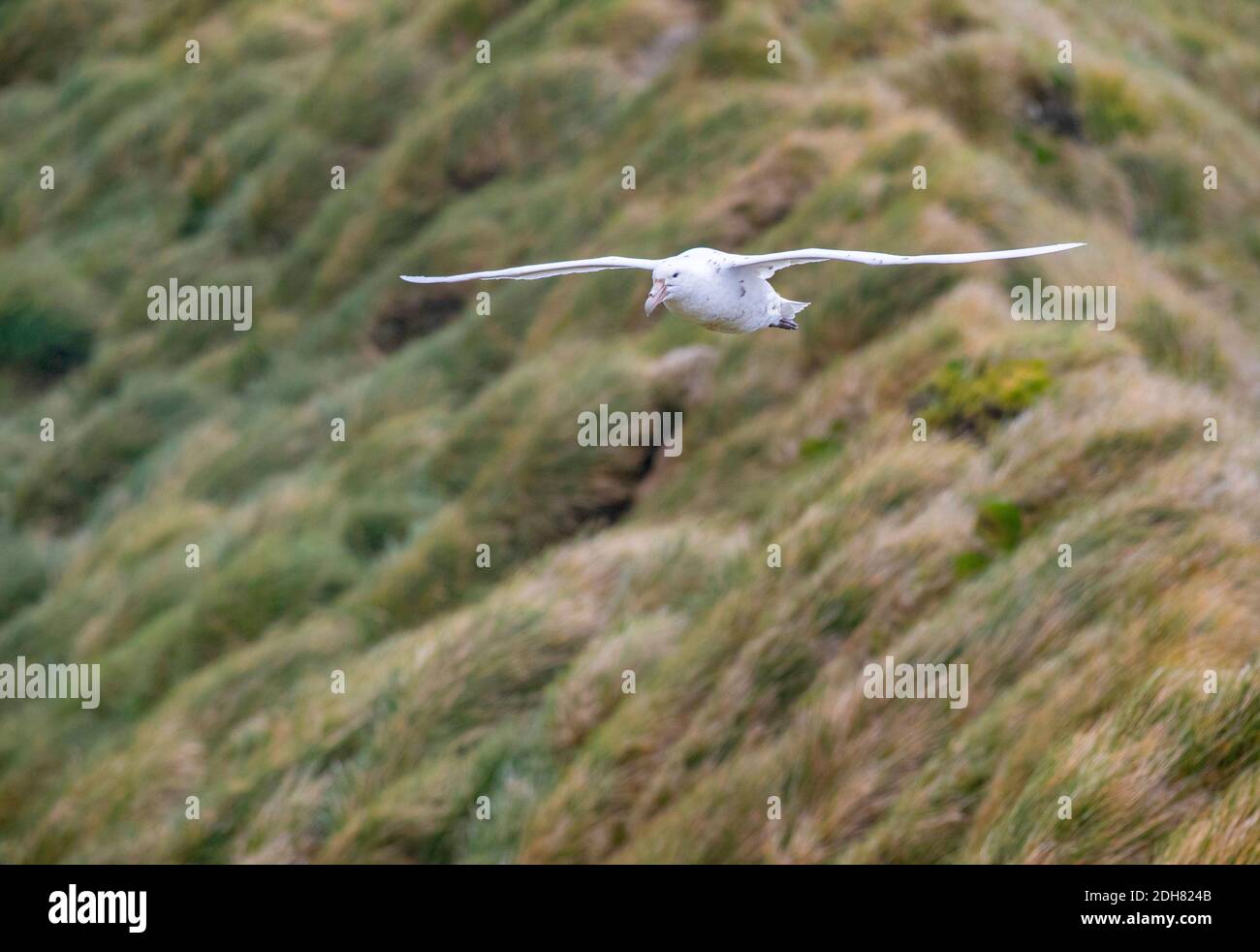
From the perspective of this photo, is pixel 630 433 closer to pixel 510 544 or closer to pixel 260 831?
pixel 510 544

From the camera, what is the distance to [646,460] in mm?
10539

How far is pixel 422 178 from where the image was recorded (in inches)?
598

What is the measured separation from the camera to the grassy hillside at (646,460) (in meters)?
6.75

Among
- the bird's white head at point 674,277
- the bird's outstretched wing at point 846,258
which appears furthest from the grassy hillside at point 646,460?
the bird's white head at point 674,277

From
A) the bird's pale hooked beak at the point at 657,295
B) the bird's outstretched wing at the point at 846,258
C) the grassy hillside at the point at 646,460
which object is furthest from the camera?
the grassy hillside at the point at 646,460

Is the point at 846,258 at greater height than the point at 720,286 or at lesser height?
greater

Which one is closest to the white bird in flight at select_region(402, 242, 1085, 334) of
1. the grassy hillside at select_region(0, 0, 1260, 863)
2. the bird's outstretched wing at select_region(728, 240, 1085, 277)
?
the bird's outstretched wing at select_region(728, 240, 1085, 277)

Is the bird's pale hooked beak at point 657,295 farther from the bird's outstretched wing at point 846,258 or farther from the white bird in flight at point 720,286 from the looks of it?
the bird's outstretched wing at point 846,258

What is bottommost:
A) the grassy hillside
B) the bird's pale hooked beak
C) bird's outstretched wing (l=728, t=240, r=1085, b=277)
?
the grassy hillside

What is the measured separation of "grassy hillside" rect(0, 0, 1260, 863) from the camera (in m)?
6.75

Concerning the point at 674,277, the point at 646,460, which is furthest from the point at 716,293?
the point at 646,460

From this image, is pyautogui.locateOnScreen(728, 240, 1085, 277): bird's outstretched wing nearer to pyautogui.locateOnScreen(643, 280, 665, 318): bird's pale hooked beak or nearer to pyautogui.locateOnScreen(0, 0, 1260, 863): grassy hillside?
pyautogui.locateOnScreen(643, 280, 665, 318): bird's pale hooked beak

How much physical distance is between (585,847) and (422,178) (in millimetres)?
9267

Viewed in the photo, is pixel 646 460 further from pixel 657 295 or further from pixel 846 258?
pixel 846 258
